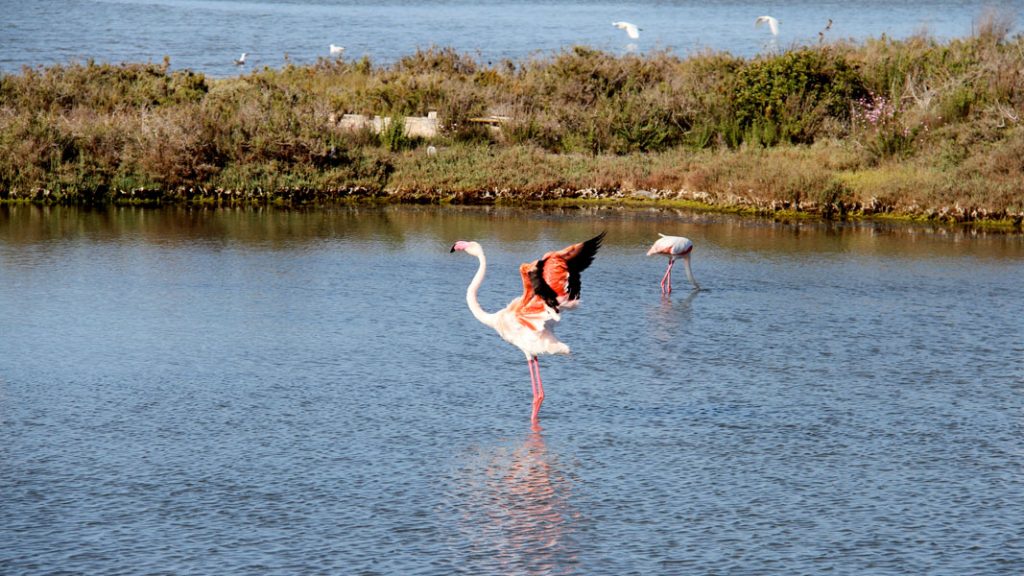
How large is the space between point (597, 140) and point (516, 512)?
880 inches

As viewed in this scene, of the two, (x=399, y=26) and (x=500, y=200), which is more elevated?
(x=399, y=26)

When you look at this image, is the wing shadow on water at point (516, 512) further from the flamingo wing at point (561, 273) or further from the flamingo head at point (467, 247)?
the flamingo head at point (467, 247)

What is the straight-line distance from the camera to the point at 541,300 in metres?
12.7

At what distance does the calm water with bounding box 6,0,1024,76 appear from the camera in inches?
2454

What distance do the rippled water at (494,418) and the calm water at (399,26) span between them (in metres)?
25.1

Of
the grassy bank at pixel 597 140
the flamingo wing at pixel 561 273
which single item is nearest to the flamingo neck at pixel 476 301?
the flamingo wing at pixel 561 273

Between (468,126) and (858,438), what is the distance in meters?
21.9

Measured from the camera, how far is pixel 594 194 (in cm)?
2928

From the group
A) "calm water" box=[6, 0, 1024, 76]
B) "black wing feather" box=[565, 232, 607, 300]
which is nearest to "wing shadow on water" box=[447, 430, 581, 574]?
"black wing feather" box=[565, 232, 607, 300]

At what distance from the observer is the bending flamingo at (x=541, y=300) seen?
12.0m

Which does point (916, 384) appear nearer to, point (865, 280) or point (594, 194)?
point (865, 280)

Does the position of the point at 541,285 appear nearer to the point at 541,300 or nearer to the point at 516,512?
the point at 541,300

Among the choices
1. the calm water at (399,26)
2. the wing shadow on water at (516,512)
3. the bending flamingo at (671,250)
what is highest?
the calm water at (399,26)

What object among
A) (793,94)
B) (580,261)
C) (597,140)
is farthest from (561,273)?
(793,94)
